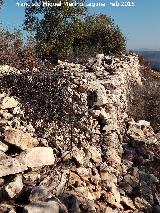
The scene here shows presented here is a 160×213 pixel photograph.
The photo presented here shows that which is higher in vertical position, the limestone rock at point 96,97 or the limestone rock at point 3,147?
the limestone rock at point 96,97

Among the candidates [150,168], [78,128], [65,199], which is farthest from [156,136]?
[65,199]

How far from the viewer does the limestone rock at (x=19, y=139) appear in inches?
300

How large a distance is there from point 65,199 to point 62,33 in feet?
85.6

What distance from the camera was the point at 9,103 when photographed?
885cm

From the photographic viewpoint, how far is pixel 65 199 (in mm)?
6734

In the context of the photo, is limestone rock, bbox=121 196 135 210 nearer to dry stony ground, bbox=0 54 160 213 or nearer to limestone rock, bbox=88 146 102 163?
dry stony ground, bbox=0 54 160 213

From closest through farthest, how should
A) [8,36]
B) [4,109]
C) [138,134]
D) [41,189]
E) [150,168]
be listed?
[41,189] → [4,109] → [150,168] → [138,134] → [8,36]

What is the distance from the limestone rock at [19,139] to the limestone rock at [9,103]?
936mm

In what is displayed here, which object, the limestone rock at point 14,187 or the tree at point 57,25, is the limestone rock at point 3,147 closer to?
the limestone rock at point 14,187

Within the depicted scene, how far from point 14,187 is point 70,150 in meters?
1.85

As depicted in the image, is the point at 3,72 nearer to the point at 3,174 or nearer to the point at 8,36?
the point at 3,174

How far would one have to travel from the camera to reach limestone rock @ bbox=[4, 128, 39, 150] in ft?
25.0

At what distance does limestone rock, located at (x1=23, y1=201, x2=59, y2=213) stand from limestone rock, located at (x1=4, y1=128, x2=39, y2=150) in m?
1.63

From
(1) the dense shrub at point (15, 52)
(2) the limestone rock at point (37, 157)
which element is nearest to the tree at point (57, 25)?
(1) the dense shrub at point (15, 52)
